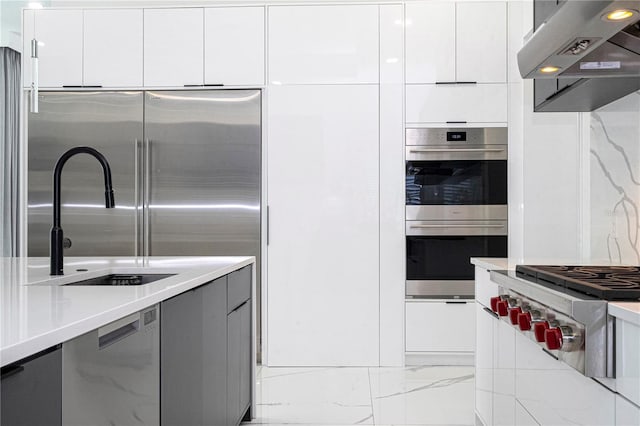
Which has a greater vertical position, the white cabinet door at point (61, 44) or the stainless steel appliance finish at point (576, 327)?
the white cabinet door at point (61, 44)

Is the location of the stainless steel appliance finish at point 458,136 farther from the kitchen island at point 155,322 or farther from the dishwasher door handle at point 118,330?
the dishwasher door handle at point 118,330

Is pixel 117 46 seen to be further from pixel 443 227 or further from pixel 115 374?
pixel 115 374

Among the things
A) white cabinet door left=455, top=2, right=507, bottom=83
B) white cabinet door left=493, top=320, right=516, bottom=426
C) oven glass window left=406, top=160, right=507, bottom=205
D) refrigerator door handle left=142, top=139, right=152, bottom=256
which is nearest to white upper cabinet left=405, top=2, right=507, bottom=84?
white cabinet door left=455, top=2, right=507, bottom=83

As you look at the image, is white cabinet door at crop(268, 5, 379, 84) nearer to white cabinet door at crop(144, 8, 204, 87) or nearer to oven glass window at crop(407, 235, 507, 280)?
white cabinet door at crop(144, 8, 204, 87)

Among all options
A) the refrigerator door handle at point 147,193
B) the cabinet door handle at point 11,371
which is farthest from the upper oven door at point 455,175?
the cabinet door handle at point 11,371

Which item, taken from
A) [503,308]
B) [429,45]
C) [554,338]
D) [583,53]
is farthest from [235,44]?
[554,338]

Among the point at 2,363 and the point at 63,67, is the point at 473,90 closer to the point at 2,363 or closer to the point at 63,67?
the point at 63,67

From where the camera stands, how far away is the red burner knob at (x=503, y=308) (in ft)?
6.21

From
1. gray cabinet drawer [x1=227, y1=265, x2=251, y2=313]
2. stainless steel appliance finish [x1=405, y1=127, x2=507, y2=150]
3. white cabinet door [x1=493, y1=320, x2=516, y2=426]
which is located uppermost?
stainless steel appliance finish [x1=405, y1=127, x2=507, y2=150]

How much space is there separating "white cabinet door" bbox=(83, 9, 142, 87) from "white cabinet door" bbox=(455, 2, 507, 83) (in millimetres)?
2284

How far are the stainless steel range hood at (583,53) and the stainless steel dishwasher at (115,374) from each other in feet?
4.58

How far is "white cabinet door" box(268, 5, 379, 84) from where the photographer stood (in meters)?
4.07

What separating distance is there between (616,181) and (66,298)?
2197 millimetres

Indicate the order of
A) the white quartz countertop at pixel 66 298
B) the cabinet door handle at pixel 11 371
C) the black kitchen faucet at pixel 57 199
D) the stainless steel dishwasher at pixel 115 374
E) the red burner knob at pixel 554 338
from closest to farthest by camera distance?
the cabinet door handle at pixel 11 371, the white quartz countertop at pixel 66 298, the stainless steel dishwasher at pixel 115 374, the red burner knob at pixel 554 338, the black kitchen faucet at pixel 57 199
